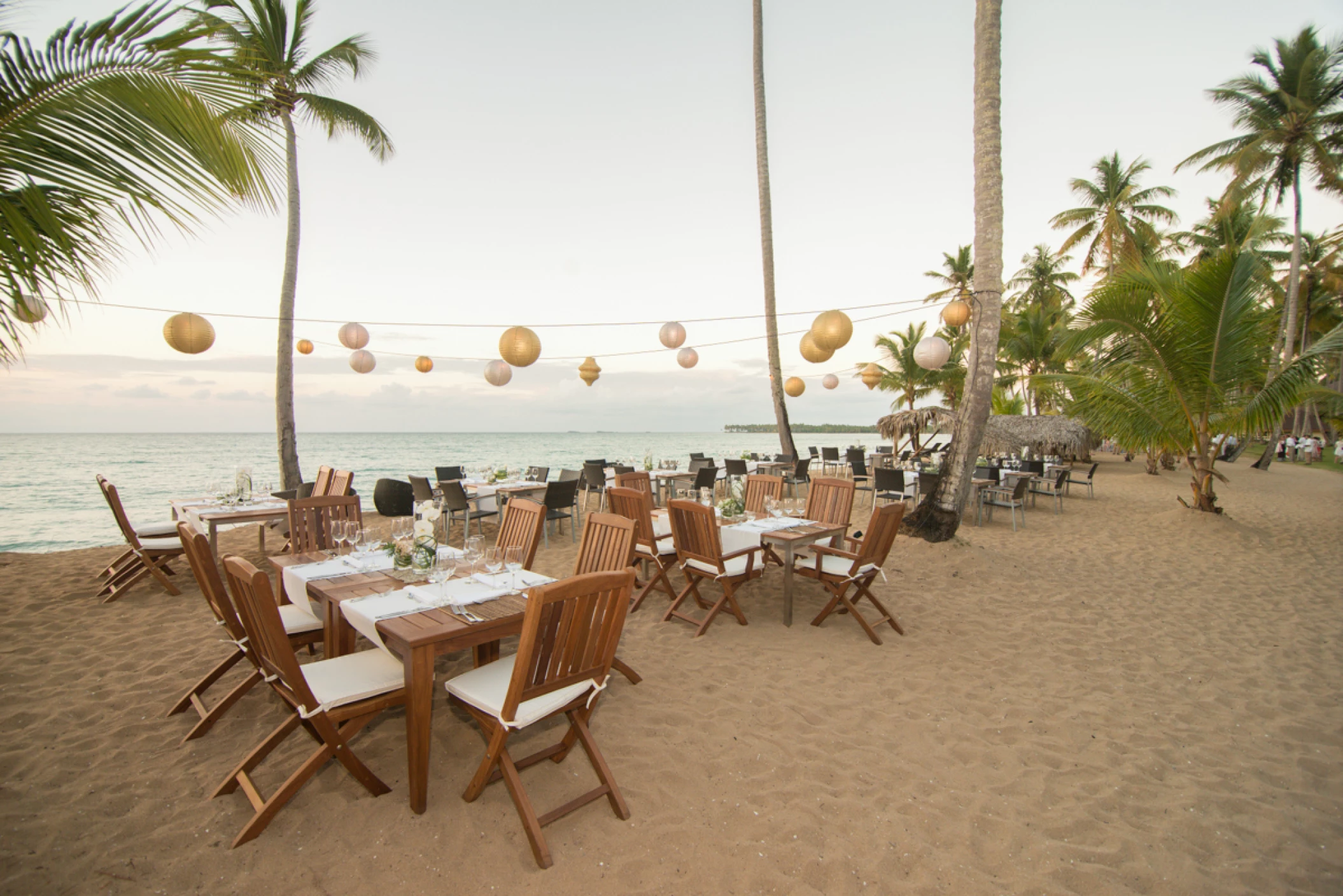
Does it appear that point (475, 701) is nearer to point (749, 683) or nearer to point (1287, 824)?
point (749, 683)

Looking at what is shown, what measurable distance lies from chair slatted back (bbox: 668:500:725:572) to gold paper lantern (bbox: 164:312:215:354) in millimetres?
5840

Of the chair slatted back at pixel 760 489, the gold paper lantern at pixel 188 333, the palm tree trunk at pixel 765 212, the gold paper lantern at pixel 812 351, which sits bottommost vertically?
the chair slatted back at pixel 760 489

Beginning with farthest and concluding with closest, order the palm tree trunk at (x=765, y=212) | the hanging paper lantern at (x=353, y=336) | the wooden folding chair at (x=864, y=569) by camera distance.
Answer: the palm tree trunk at (x=765, y=212)
the hanging paper lantern at (x=353, y=336)
the wooden folding chair at (x=864, y=569)

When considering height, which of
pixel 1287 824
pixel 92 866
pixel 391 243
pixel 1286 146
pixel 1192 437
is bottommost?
pixel 1287 824

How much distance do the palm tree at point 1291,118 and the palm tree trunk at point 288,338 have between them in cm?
2343

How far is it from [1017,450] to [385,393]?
2508 cm

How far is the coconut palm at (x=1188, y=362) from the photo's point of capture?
7516 mm

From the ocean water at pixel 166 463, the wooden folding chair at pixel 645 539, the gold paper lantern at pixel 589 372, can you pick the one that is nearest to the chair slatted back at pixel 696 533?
the wooden folding chair at pixel 645 539

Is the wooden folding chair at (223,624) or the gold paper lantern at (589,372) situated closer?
the wooden folding chair at (223,624)

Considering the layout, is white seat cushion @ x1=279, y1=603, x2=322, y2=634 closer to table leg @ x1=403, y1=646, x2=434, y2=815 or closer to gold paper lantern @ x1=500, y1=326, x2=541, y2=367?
table leg @ x1=403, y1=646, x2=434, y2=815

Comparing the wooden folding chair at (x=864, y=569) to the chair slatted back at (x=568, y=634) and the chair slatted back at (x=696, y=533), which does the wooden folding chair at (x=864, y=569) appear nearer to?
the chair slatted back at (x=696, y=533)

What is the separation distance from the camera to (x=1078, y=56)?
830cm

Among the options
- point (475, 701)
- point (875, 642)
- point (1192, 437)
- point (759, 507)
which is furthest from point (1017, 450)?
point (475, 701)

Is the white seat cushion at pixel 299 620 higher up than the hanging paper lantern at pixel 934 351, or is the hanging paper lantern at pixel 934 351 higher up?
the hanging paper lantern at pixel 934 351
